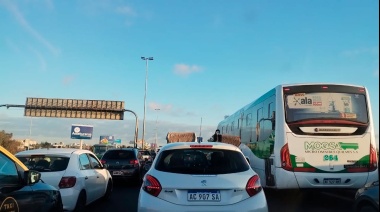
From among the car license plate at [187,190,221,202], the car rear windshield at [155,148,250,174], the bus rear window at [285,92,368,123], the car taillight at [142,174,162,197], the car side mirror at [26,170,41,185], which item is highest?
the bus rear window at [285,92,368,123]

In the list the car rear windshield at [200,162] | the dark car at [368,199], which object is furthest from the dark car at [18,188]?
the dark car at [368,199]

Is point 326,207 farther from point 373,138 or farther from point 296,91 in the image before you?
point 296,91

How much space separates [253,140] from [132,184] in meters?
5.70

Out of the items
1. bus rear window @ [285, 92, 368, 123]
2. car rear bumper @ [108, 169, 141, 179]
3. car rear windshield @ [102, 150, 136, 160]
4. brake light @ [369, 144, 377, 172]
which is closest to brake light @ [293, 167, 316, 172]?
bus rear window @ [285, 92, 368, 123]

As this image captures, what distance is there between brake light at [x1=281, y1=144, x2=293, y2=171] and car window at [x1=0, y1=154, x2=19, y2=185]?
705cm

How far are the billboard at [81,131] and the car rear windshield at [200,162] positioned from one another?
2368 inches

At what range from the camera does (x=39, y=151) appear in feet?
31.4

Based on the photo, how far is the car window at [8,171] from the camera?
4.89 m

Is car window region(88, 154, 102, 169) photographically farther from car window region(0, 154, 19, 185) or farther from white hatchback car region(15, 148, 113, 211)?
car window region(0, 154, 19, 185)

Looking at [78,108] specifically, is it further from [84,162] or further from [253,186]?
[253,186]

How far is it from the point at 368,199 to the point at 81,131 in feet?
207

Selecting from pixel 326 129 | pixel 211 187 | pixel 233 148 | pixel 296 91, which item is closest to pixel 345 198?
pixel 326 129

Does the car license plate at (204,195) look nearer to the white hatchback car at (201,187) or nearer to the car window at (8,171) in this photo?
the white hatchback car at (201,187)

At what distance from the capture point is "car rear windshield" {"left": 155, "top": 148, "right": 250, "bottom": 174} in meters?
6.31
